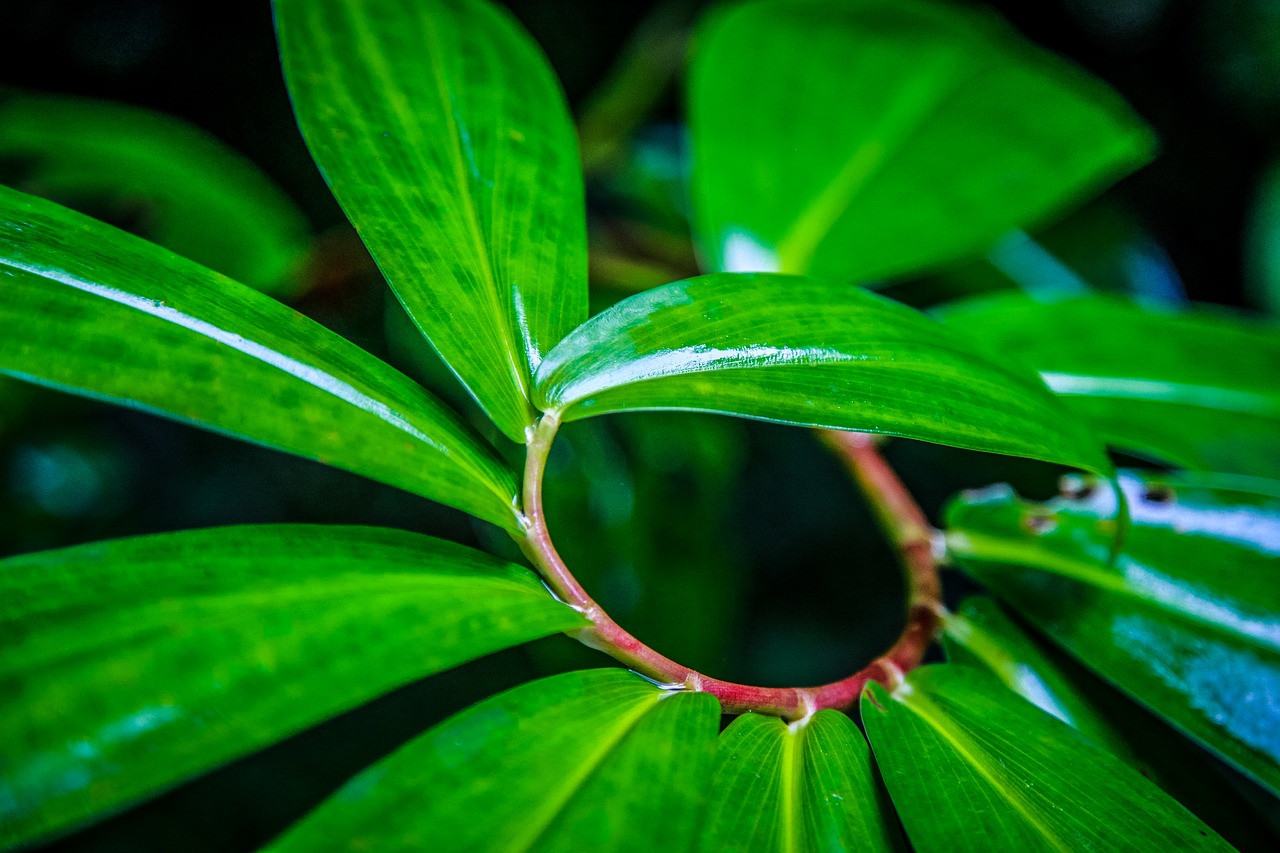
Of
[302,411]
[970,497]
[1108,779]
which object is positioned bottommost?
[1108,779]

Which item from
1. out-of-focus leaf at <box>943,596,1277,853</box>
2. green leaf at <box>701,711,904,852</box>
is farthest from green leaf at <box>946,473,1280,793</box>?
green leaf at <box>701,711,904,852</box>

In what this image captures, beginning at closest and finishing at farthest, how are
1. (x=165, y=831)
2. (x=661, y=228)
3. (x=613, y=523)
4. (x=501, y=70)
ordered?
(x=501, y=70) → (x=613, y=523) → (x=165, y=831) → (x=661, y=228)

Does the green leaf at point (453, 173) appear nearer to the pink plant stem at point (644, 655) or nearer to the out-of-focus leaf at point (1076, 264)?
the pink plant stem at point (644, 655)

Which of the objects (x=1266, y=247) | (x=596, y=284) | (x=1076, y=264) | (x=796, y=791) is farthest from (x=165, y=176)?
(x=1266, y=247)

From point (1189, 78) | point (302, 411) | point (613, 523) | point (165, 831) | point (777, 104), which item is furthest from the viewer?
point (1189, 78)

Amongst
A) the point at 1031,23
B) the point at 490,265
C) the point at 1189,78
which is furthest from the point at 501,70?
the point at 1189,78

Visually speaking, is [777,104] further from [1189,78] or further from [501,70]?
[1189,78]

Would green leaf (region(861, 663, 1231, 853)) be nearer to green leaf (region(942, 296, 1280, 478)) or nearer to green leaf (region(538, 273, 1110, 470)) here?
green leaf (region(538, 273, 1110, 470))
